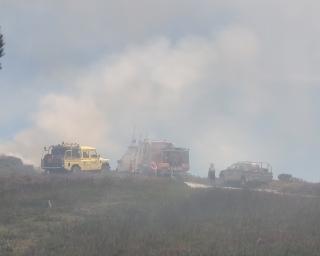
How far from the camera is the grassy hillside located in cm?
1583

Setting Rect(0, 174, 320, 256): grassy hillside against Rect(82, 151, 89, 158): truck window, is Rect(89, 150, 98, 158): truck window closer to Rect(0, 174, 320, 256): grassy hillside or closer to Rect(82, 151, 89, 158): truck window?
Rect(82, 151, 89, 158): truck window

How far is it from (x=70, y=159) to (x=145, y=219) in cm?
2296

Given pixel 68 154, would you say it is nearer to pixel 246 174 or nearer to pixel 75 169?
pixel 75 169

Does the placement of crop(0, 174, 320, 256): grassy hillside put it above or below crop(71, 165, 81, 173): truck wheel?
below

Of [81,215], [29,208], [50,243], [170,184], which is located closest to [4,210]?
[29,208]

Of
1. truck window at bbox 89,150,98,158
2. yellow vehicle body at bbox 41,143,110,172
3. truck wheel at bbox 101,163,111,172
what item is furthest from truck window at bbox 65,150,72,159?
truck wheel at bbox 101,163,111,172

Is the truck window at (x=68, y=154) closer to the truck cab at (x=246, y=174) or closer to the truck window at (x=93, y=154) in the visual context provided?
the truck window at (x=93, y=154)

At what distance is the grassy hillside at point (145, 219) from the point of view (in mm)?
15828

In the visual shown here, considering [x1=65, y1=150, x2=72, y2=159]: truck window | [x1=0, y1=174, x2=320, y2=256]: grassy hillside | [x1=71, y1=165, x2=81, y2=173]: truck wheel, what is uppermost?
[x1=65, y1=150, x2=72, y2=159]: truck window

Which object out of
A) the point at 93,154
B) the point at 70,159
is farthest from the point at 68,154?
the point at 93,154

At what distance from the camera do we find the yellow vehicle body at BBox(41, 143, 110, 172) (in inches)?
1668

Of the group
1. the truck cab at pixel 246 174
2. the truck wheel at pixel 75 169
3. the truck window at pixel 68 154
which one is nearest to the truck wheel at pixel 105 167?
the truck wheel at pixel 75 169

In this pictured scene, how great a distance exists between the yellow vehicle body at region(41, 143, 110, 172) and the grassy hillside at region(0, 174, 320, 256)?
35.7ft

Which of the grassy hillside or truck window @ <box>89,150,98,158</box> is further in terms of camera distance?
truck window @ <box>89,150,98,158</box>
